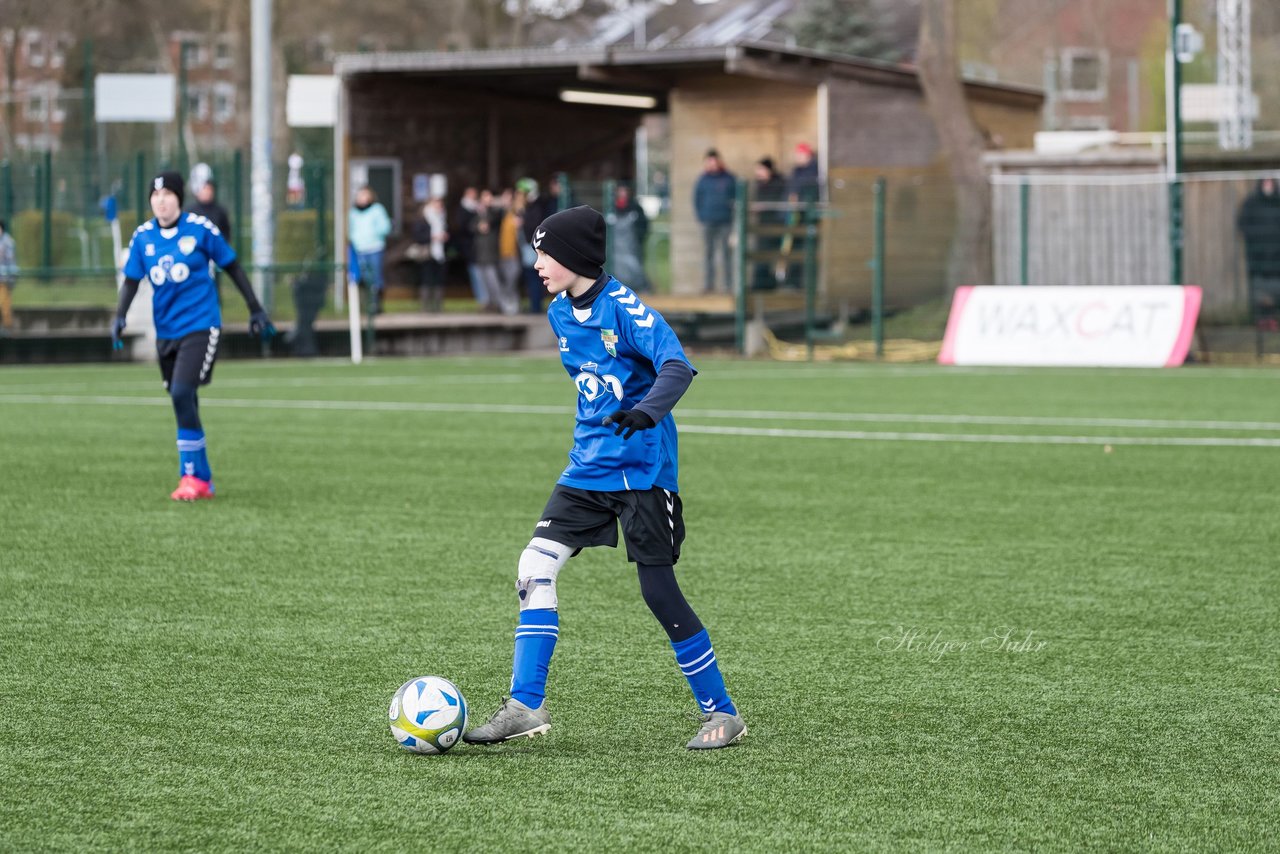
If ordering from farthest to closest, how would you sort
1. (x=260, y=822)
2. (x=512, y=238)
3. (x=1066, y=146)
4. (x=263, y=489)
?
(x=1066, y=146) < (x=512, y=238) < (x=263, y=489) < (x=260, y=822)

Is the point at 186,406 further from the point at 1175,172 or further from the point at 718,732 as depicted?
the point at 1175,172

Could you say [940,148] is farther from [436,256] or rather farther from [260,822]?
[260,822]

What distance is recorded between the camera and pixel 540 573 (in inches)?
215

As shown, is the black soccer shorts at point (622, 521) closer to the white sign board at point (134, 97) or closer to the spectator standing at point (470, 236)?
the white sign board at point (134, 97)

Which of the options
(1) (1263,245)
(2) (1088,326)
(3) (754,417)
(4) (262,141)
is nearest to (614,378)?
(3) (754,417)

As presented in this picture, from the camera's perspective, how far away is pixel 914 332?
26.0 metres

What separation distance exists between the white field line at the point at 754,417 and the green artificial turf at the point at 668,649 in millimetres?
120

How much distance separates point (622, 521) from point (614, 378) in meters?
0.42

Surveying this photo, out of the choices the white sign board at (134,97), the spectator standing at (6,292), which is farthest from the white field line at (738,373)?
the white sign board at (134,97)

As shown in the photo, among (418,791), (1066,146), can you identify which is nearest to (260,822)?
(418,791)

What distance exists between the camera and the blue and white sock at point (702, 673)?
547 cm

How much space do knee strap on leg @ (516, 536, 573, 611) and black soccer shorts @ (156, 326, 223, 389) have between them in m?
6.18

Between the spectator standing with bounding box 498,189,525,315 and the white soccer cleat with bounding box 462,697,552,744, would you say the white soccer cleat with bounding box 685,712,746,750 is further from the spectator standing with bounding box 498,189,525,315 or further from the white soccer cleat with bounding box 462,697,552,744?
the spectator standing with bounding box 498,189,525,315

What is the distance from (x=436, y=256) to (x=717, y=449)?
1653 centimetres
